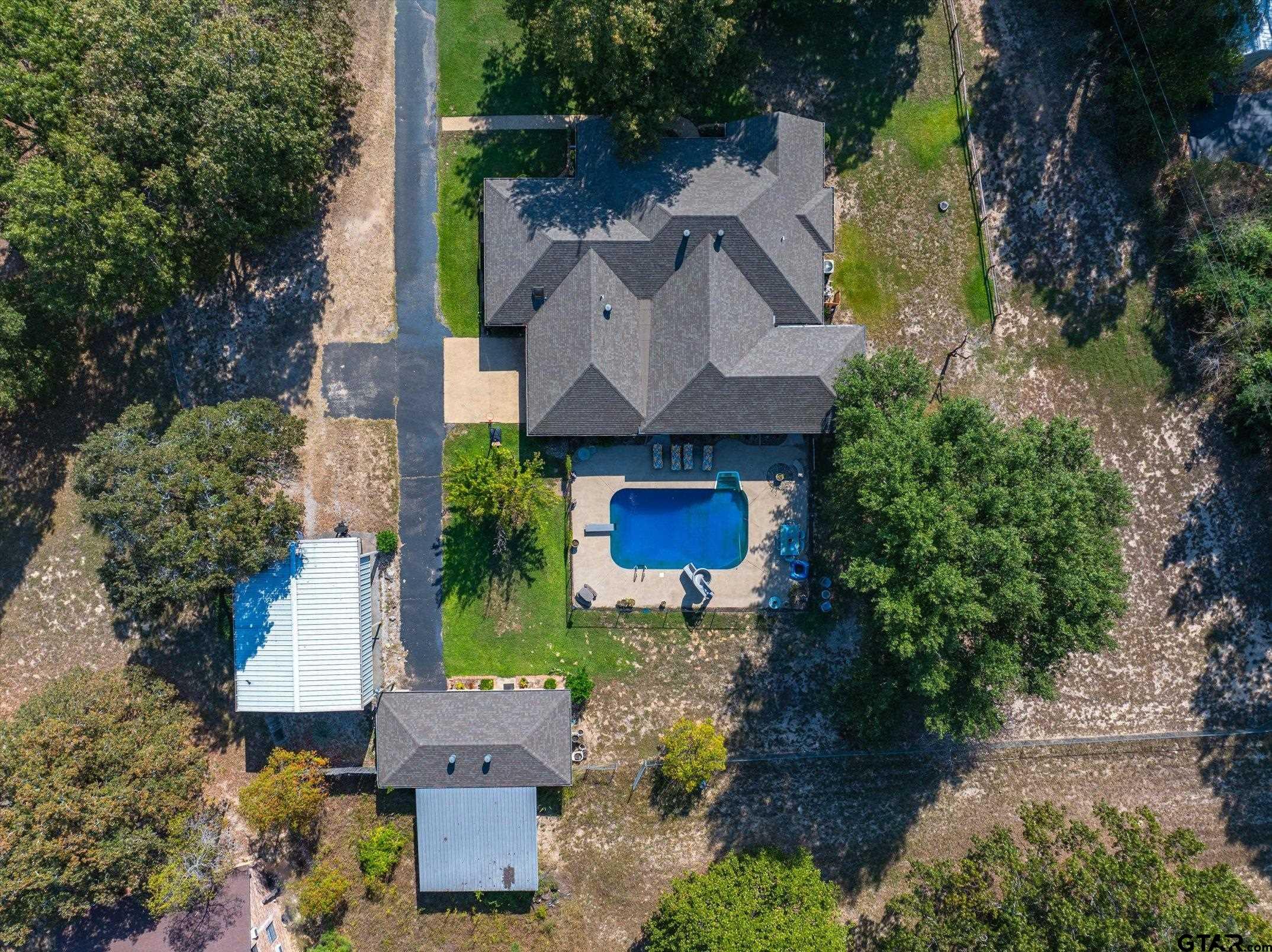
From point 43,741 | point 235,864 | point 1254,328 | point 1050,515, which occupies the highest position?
point 1254,328

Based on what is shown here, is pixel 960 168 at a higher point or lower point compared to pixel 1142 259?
higher

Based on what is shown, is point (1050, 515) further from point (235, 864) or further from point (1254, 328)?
point (235, 864)

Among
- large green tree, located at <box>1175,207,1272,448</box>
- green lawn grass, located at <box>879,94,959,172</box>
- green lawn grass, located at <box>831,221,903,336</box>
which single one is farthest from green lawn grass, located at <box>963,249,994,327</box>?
large green tree, located at <box>1175,207,1272,448</box>

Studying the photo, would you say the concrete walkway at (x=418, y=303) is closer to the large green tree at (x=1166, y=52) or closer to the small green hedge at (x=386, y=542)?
the small green hedge at (x=386, y=542)

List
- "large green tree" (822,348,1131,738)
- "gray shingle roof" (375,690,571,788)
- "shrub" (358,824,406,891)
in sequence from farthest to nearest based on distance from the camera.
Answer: "shrub" (358,824,406,891), "gray shingle roof" (375,690,571,788), "large green tree" (822,348,1131,738)

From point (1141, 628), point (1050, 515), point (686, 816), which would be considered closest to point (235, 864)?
point (686, 816)

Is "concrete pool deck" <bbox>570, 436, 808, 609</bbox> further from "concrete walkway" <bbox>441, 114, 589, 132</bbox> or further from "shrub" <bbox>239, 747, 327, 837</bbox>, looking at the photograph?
"concrete walkway" <bbox>441, 114, 589, 132</bbox>
